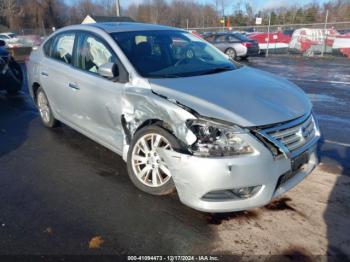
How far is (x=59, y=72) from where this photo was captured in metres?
5.09

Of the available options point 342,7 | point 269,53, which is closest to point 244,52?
point 269,53

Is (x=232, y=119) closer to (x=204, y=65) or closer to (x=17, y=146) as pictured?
(x=204, y=65)

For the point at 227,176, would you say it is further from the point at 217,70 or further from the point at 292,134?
the point at 217,70

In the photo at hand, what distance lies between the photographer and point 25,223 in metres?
3.27

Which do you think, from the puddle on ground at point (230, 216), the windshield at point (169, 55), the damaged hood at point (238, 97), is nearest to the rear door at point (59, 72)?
the windshield at point (169, 55)

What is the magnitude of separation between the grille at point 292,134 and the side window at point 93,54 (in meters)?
1.97

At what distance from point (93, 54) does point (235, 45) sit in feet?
51.9

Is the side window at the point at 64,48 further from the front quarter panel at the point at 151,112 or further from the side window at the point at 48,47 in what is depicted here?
the front quarter panel at the point at 151,112

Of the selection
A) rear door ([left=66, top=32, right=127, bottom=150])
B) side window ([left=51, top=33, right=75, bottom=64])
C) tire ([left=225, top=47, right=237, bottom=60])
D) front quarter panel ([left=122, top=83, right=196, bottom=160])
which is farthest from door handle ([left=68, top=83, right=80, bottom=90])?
tire ([left=225, top=47, right=237, bottom=60])

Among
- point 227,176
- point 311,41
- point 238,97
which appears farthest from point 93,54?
point 311,41

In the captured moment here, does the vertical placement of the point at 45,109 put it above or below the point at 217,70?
below

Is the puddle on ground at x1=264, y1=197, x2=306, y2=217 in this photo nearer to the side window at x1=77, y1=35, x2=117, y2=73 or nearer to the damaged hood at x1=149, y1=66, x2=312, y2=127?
the damaged hood at x1=149, y1=66, x2=312, y2=127

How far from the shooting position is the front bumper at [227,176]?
293cm

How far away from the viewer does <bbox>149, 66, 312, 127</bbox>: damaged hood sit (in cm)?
309
